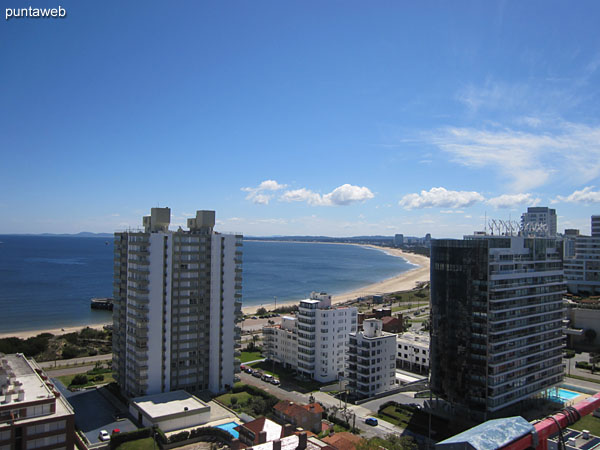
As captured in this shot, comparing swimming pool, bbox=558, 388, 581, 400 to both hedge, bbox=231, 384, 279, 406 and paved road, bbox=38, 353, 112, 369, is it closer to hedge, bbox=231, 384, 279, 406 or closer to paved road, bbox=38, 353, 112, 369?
hedge, bbox=231, 384, 279, 406

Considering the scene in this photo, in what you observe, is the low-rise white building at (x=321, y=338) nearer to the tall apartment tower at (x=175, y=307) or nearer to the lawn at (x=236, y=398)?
the tall apartment tower at (x=175, y=307)

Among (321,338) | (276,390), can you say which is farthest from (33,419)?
(321,338)

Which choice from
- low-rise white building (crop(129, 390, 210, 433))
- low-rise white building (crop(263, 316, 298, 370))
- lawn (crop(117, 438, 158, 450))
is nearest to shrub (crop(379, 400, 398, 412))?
low-rise white building (crop(263, 316, 298, 370))

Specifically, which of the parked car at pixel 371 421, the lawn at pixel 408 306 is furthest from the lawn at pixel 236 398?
the lawn at pixel 408 306

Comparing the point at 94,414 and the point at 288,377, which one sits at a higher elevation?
the point at 94,414

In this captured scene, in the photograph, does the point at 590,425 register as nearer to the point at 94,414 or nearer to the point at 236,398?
the point at 236,398

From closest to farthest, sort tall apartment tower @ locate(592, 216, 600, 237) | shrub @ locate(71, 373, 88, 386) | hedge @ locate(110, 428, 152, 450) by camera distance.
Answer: hedge @ locate(110, 428, 152, 450), shrub @ locate(71, 373, 88, 386), tall apartment tower @ locate(592, 216, 600, 237)

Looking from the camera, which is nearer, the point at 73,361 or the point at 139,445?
the point at 139,445
